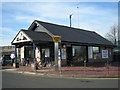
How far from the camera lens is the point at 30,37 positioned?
65.3 feet

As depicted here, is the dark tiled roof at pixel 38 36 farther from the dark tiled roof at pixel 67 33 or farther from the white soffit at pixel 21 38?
the dark tiled roof at pixel 67 33

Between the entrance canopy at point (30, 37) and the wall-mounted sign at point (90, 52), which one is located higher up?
the entrance canopy at point (30, 37)

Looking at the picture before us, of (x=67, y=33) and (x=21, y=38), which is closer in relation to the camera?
(x=21, y=38)

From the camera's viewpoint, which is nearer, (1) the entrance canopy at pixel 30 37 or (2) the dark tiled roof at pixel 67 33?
(1) the entrance canopy at pixel 30 37

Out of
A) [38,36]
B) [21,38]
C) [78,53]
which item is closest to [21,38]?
[21,38]

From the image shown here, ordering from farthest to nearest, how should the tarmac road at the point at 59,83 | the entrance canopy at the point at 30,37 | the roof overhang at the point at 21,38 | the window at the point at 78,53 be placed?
1. the window at the point at 78,53
2. the roof overhang at the point at 21,38
3. the entrance canopy at the point at 30,37
4. the tarmac road at the point at 59,83

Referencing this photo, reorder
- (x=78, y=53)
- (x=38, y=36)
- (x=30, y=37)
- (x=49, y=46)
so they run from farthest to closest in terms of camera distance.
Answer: (x=78, y=53) < (x=49, y=46) < (x=38, y=36) < (x=30, y=37)

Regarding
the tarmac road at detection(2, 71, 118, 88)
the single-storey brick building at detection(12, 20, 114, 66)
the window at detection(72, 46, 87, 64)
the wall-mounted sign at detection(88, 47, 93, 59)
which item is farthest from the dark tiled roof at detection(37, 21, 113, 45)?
the tarmac road at detection(2, 71, 118, 88)

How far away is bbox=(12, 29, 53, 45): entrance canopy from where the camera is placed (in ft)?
65.6

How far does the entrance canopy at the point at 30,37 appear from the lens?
65.6 ft

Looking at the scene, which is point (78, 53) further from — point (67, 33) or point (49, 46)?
point (49, 46)

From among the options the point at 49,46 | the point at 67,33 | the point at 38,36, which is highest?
the point at 67,33

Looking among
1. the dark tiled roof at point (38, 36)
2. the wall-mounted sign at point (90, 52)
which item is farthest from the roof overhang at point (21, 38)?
the wall-mounted sign at point (90, 52)

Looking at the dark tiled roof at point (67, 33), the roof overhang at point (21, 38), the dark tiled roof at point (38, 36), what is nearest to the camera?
the dark tiled roof at point (38, 36)
